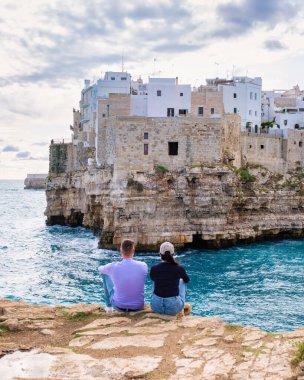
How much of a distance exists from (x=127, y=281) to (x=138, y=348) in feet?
6.36

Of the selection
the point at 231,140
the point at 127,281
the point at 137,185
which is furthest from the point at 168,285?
the point at 231,140

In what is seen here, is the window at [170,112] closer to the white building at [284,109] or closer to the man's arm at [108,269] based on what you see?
the white building at [284,109]

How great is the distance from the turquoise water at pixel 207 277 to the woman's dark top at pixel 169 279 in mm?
11204

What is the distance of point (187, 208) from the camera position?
3834 centimetres

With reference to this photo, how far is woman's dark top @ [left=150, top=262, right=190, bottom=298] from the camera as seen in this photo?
945 cm

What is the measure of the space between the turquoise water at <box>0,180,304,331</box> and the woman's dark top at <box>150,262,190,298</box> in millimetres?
11204

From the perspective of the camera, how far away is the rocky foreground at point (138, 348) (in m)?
6.96

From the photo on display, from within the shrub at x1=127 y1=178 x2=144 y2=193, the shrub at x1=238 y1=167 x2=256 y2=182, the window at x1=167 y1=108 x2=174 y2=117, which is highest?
the window at x1=167 y1=108 x2=174 y2=117

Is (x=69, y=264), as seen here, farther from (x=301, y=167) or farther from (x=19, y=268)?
(x=301, y=167)

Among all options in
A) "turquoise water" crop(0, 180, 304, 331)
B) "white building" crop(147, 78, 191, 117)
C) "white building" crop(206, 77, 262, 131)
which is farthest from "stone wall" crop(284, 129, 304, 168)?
"white building" crop(147, 78, 191, 117)

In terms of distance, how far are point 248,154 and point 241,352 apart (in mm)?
40376

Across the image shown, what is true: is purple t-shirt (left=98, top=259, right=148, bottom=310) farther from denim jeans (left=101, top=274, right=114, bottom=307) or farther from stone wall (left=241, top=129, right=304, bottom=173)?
stone wall (left=241, top=129, right=304, bottom=173)

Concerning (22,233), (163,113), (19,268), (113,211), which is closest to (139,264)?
(19,268)

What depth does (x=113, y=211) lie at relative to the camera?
37.5 metres
